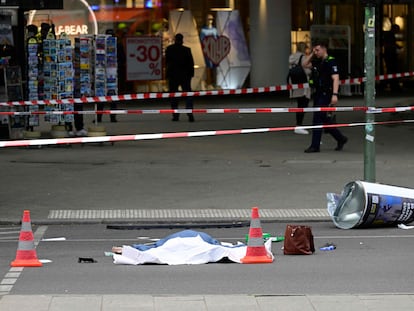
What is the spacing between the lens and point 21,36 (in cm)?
1925

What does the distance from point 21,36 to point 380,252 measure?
11.1 meters

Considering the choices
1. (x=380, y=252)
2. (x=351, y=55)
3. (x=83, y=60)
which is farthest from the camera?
(x=351, y=55)

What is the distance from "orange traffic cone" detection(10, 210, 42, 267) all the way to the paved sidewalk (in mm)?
1283

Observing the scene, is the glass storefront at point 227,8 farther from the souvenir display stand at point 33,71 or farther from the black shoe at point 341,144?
the black shoe at point 341,144

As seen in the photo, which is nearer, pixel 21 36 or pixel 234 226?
pixel 234 226

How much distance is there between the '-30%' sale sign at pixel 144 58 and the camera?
28188 millimetres

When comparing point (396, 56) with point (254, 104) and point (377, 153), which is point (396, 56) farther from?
point (377, 153)

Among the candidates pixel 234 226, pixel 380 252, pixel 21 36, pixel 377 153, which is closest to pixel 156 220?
pixel 234 226

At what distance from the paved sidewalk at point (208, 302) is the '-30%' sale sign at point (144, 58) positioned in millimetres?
20504

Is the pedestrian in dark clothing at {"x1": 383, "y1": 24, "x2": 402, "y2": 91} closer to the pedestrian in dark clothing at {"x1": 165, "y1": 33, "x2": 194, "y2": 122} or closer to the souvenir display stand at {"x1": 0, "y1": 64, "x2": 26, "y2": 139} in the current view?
the pedestrian in dark clothing at {"x1": 165, "y1": 33, "x2": 194, "y2": 122}

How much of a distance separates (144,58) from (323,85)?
12.1 meters

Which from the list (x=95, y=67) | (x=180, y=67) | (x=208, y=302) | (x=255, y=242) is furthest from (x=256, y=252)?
(x=180, y=67)

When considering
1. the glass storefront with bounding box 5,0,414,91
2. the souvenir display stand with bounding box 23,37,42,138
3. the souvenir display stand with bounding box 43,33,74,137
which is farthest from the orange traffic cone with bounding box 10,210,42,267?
the glass storefront with bounding box 5,0,414,91

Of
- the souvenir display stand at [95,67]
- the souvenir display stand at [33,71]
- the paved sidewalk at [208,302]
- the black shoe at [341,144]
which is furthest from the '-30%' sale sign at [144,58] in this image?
the paved sidewalk at [208,302]
